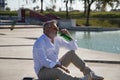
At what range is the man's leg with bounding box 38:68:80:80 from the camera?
19.9 ft

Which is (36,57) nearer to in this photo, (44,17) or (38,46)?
(38,46)

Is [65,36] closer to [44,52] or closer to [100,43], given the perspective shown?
[44,52]

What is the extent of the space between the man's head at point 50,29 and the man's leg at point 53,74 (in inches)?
21.7

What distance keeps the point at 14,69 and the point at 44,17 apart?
3046 cm

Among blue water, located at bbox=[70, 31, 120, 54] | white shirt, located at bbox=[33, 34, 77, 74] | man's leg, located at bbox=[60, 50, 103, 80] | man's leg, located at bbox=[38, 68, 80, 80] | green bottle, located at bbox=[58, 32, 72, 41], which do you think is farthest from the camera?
blue water, located at bbox=[70, 31, 120, 54]

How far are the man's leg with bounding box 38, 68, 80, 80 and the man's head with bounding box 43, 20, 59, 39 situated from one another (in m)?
0.55

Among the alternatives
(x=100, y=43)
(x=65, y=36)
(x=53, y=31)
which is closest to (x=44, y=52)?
(x=53, y=31)

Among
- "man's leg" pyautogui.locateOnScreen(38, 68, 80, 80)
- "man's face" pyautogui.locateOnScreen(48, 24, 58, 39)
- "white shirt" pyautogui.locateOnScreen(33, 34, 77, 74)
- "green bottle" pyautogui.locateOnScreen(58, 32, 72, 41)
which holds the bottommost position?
"man's leg" pyautogui.locateOnScreen(38, 68, 80, 80)

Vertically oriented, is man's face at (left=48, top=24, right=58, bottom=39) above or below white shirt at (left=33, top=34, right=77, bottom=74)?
above

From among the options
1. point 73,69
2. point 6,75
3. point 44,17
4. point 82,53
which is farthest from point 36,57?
point 44,17

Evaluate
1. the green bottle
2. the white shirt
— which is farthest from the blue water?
the white shirt

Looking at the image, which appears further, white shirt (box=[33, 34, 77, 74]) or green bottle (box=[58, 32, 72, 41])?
green bottle (box=[58, 32, 72, 41])

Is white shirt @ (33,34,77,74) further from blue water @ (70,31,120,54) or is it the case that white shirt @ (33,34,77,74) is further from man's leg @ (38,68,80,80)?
blue water @ (70,31,120,54)

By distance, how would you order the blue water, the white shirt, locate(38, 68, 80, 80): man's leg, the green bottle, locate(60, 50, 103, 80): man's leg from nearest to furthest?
locate(38, 68, 80, 80): man's leg < the white shirt < locate(60, 50, 103, 80): man's leg < the green bottle < the blue water
